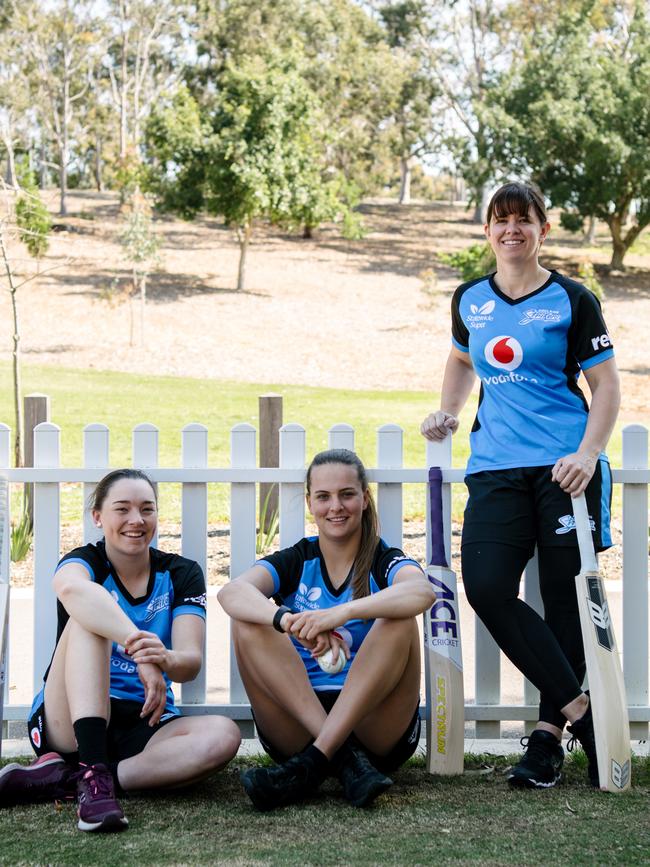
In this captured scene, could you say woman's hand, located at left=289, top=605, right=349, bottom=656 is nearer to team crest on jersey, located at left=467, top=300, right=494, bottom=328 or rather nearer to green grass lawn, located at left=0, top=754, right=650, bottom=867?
green grass lawn, located at left=0, top=754, right=650, bottom=867

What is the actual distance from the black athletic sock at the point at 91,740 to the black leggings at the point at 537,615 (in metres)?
1.29

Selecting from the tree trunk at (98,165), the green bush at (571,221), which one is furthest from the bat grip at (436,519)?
the tree trunk at (98,165)

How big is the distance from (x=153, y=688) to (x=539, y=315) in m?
1.75

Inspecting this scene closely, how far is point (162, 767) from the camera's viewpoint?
3311 millimetres

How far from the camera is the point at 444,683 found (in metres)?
3.66

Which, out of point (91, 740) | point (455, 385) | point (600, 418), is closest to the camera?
point (91, 740)

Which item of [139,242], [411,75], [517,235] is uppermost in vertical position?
[411,75]

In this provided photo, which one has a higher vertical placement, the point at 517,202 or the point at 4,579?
the point at 517,202

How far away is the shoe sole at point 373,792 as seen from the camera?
319 centimetres

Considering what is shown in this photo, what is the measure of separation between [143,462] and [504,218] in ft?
5.33

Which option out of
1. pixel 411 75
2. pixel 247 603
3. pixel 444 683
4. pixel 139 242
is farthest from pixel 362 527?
pixel 411 75

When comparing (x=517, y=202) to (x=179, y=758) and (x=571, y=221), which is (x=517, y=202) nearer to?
(x=179, y=758)

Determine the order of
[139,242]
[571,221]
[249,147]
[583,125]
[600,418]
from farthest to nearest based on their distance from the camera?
[571,221] → [583,125] → [249,147] → [139,242] → [600,418]

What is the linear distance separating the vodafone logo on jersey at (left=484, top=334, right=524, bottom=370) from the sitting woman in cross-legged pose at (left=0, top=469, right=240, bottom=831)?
1.25 m
